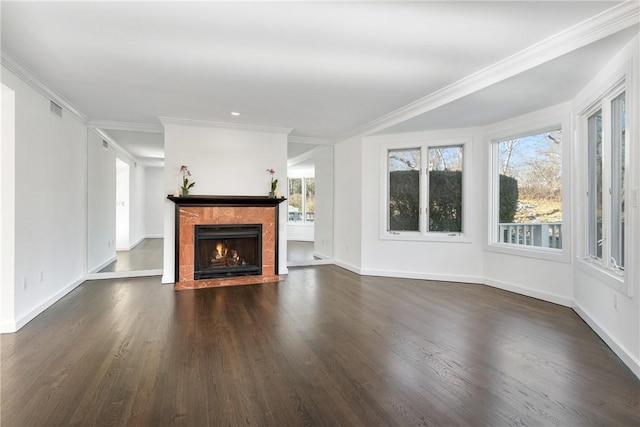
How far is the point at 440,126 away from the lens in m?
4.96

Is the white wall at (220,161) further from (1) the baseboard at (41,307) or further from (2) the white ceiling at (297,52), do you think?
(1) the baseboard at (41,307)

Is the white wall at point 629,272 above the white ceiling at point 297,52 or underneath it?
underneath

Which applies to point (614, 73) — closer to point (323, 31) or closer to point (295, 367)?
point (323, 31)

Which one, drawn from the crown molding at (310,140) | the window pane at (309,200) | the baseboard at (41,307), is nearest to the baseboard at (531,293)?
the crown molding at (310,140)

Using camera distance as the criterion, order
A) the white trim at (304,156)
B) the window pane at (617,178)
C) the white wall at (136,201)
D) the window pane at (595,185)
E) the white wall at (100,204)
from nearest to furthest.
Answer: the window pane at (617,178) < the window pane at (595,185) < the white wall at (100,204) < the white trim at (304,156) < the white wall at (136,201)

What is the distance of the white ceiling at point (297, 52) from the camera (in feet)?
7.42

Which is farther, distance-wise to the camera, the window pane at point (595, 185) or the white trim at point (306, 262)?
the white trim at point (306, 262)

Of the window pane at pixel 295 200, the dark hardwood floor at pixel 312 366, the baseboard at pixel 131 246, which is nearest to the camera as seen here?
the dark hardwood floor at pixel 312 366

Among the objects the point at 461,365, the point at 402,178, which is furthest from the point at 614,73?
the point at 402,178

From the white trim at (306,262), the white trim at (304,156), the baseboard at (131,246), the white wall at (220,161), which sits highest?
the white trim at (304,156)

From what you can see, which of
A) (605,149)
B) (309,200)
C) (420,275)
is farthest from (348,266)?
(309,200)

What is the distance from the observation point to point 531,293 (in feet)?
14.0

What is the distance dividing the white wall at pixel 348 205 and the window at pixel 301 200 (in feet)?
13.5

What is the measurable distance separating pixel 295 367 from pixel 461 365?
4.06 feet
